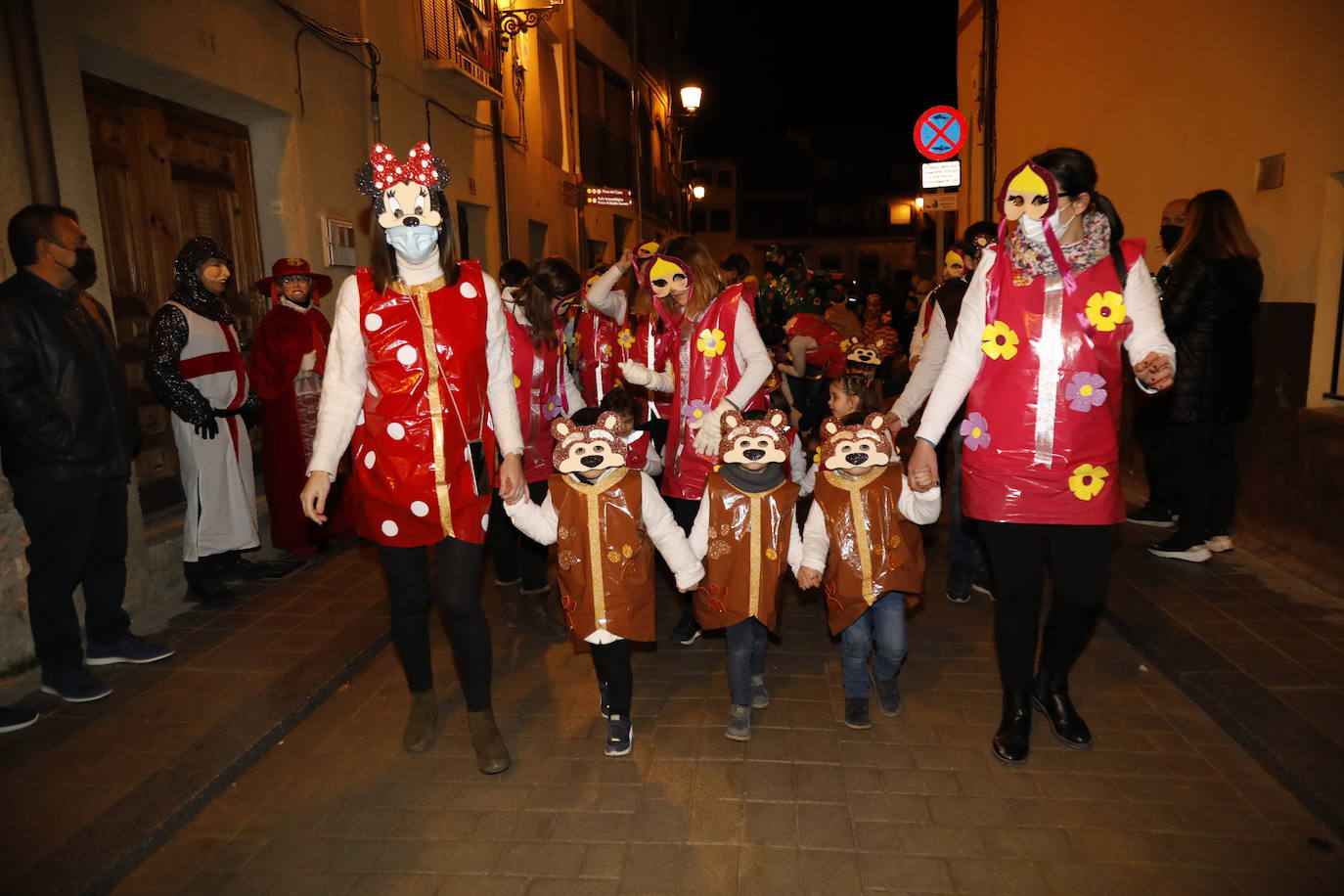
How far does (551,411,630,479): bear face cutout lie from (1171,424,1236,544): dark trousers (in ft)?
14.0

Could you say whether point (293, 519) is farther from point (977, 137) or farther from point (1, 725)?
point (977, 137)

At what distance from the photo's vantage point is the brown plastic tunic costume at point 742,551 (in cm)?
372

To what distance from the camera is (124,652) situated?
469 centimetres

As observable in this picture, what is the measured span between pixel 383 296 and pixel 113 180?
146 inches

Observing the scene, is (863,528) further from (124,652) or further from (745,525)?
(124,652)

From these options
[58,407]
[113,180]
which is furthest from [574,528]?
[113,180]

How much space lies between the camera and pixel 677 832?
320cm

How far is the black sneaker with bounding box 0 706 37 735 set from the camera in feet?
13.1

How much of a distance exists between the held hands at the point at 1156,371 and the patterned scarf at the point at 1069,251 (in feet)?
1.32

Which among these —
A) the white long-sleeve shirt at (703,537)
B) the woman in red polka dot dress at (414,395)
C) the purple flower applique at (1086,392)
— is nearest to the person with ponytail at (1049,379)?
the purple flower applique at (1086,392)

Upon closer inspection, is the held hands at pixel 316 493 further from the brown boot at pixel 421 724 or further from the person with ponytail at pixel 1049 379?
the person with ponytail at pixel 1049 379

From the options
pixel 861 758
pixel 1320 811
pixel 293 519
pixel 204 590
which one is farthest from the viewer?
pixel 293 519

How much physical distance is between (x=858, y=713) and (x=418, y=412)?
2313 mm

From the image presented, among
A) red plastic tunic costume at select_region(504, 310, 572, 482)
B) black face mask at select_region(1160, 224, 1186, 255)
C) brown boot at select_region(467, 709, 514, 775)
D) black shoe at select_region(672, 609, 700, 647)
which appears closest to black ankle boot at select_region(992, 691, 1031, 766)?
black shoe at select_region(672, 609, 700, 647)
